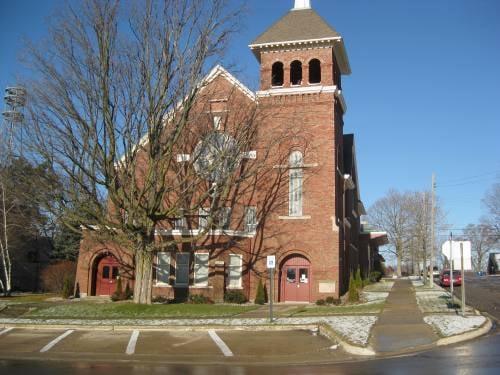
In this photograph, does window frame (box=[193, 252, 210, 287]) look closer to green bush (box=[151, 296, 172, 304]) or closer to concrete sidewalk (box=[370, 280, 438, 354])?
green bush (box=[151, 296, 172, 304])

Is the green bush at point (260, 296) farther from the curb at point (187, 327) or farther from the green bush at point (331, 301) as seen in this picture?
the curb at point (187, 327)

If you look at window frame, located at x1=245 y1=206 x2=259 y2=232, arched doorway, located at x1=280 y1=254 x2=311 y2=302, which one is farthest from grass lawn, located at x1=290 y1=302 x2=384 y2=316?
window frame, located at x1=245 y1=206 x2=259 y2=232

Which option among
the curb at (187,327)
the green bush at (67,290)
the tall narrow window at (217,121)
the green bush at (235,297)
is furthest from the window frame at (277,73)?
the curb at (187,327)

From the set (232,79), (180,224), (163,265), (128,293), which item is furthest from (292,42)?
(128,293)

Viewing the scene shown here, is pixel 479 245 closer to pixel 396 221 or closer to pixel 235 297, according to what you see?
pixel 396 221

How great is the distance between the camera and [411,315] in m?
21.2

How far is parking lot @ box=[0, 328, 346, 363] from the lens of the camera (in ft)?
45.5

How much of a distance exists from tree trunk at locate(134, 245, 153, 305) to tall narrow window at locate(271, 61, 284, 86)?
13304mm

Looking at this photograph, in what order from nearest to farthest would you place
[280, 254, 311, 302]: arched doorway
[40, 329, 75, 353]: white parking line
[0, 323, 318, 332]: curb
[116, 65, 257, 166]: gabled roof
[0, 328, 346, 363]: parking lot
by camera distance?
[0, 328, 346, 363]: parking lot, [40, 329, 75, 353]: white parking line, [0, 323, 318, 332]: curb, [116, 65, 257, 166]: gabled roof, [280, 254, 311, 302]: arched doorway

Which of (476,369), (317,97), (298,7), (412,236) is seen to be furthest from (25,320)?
(412,236)

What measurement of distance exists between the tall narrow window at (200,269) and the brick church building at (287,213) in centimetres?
6

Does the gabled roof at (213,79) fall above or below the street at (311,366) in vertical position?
above

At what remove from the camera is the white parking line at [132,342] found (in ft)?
48.0

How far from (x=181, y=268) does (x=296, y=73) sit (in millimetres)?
13425
